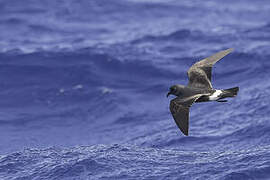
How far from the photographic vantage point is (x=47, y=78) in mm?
18156

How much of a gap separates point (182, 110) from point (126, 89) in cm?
736

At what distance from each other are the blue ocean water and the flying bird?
1361mm

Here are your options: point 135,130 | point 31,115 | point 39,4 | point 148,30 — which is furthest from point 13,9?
point 135,130

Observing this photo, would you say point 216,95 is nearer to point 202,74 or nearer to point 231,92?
point 231,92

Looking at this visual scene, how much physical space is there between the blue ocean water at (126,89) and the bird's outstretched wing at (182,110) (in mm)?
1346

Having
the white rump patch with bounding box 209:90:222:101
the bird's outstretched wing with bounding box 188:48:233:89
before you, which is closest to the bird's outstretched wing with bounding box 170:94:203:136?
the white rump patch with bounding box 209:90:222:101

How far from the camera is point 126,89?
1784cm

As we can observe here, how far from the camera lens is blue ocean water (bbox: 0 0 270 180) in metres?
12.3

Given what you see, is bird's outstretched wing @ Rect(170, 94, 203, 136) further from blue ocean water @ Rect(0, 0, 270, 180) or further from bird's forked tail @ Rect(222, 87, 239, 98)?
blue ocean water @ Rect(0, 0, 270, 180)

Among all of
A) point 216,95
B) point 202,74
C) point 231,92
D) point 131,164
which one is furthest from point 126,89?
point 231,92

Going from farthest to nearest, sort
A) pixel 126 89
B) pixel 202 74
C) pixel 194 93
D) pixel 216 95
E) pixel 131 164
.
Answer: pixel 126 89 → pixel 131 164 → pixel 202 74 → pixel 194 93 → pixel 216 95

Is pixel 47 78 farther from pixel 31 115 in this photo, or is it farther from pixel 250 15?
pixel 250 15

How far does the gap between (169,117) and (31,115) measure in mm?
3616

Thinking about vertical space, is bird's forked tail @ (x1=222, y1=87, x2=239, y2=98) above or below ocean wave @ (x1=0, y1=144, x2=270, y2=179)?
above
